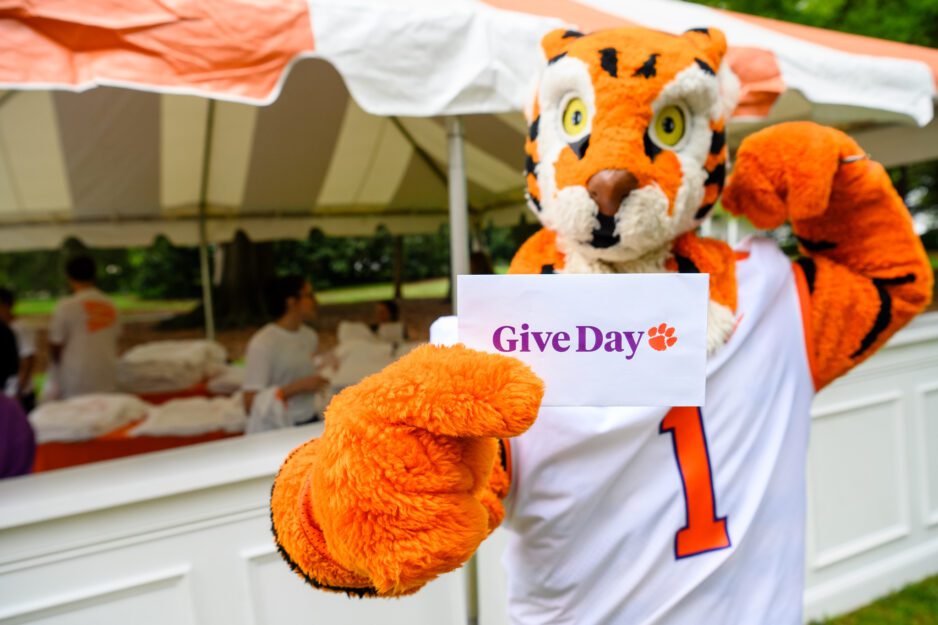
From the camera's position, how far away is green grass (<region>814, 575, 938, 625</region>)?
2.62 m

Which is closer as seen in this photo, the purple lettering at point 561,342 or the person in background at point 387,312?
the purple lettering at point 561,342

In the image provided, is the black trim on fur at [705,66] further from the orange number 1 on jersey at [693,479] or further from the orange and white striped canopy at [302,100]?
the orange number 1 on jersey at [693,479]

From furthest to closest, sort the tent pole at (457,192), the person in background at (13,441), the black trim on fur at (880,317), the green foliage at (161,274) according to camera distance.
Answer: the green foliage at (161,274), the person in background at (13,441), the tent pole at (457,192), the black trim on fur at (880,317)

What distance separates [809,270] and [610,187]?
0.55 meters

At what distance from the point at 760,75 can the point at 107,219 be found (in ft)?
17.5

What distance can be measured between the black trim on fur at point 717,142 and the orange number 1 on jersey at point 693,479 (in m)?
0.45

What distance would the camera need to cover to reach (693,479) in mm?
A: 984

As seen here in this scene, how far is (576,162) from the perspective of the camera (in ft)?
3.05

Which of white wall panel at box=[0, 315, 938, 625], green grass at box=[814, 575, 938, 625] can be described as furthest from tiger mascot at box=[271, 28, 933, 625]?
green grass at box=[814, 575, 938, 625]

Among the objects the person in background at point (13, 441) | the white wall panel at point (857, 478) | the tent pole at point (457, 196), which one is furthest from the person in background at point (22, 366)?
the white wall panel at point (857, 478)

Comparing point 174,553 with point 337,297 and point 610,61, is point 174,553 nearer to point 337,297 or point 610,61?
point 610,61

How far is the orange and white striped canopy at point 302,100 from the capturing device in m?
1.31

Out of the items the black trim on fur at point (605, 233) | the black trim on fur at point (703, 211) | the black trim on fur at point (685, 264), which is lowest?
the black trim on fur at point (685, 264)

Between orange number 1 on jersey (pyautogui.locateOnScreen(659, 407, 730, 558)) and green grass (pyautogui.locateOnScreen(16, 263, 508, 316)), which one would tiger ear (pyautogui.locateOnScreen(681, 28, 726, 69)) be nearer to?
orange number 1 on jersey (pyautogui.locateOnScreen(659, 407, 730, 558))
